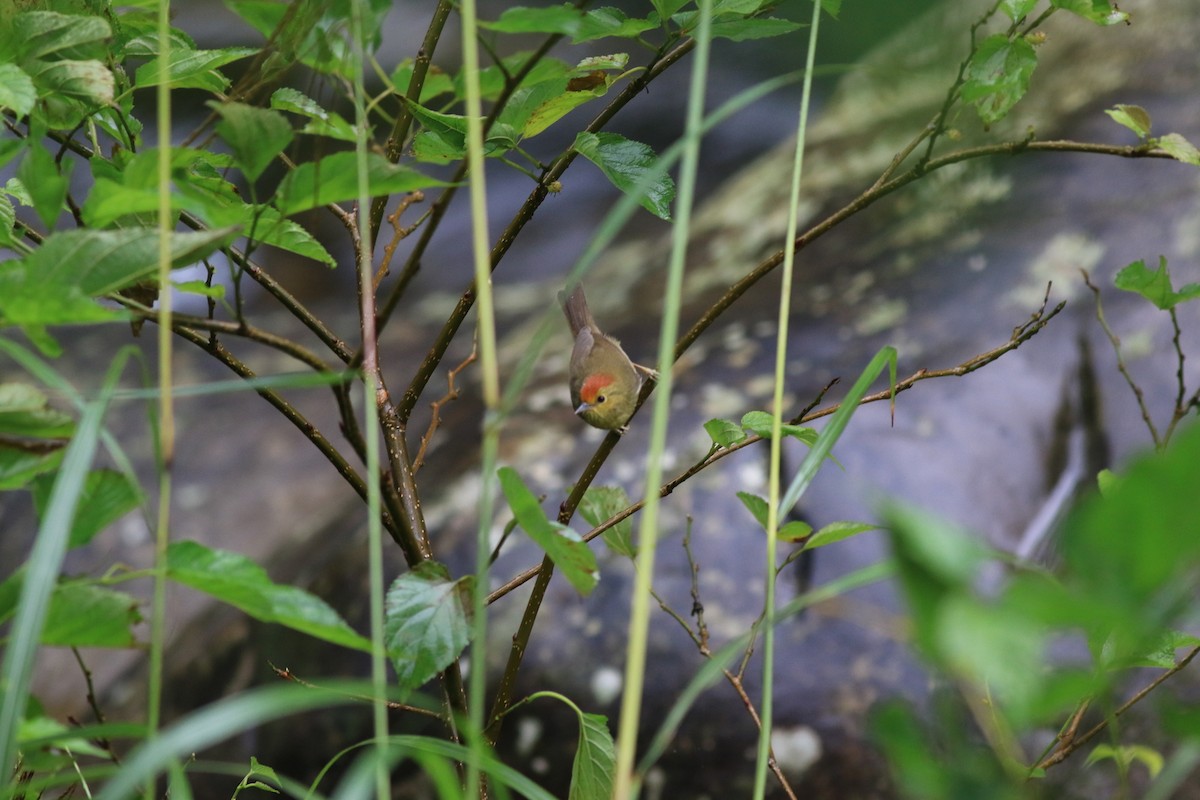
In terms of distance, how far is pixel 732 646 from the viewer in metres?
0.68

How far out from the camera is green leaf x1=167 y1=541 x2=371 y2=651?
642 millimetres

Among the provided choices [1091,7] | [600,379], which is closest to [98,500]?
[1091,7]

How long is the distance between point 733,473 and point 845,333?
1.85ft

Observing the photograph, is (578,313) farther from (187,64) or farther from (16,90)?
(16,90)

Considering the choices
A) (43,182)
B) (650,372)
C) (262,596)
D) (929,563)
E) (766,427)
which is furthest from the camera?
(650,372)

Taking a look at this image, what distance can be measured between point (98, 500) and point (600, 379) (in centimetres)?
123

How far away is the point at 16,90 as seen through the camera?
85 cm

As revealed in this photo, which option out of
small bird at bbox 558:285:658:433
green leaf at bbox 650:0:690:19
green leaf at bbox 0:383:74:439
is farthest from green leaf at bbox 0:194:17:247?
small bird at bbox 558:285:658:433

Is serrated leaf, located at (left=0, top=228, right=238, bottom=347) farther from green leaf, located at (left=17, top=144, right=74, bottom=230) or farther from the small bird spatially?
the small bird

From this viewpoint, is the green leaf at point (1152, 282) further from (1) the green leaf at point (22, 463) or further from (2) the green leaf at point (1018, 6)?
(1) the green leaf at point (22, 463)

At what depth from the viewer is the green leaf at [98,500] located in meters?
0.70

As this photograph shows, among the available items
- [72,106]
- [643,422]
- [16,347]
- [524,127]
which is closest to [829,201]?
[643,422]

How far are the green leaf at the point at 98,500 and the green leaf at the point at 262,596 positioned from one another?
3.3 inches

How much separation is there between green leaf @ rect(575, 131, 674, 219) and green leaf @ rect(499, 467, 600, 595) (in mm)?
404
